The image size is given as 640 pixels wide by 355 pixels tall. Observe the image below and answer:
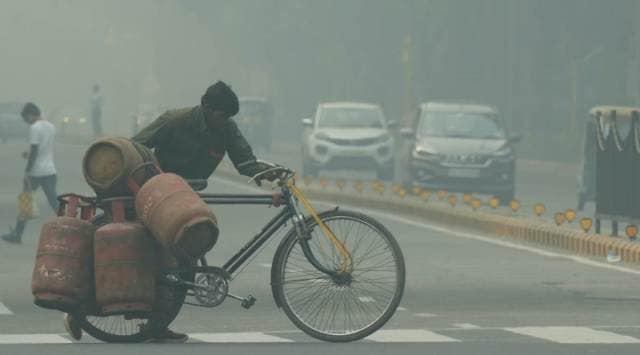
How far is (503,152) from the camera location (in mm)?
36062

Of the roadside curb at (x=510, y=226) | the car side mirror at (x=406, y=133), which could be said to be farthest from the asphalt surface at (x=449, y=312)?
the car side mirror at (x=406, y=133)

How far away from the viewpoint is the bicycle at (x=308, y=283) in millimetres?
12234

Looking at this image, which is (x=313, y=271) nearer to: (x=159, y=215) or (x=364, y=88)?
(x=159, y=215)

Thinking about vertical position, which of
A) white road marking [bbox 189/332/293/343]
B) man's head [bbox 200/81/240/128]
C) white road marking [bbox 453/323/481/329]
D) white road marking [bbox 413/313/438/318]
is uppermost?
man's head [bbox 200/81/240/128]

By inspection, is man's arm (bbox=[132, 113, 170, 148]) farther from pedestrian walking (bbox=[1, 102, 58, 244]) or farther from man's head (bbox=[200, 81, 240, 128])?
pedestrian walking (bbox=[1, 102, 58, 244])

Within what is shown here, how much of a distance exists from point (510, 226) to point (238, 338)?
11.5 metres

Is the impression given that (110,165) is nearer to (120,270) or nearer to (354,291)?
(120,270)

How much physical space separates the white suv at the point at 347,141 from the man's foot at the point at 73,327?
30.3 meters

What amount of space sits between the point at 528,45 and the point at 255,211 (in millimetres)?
35508

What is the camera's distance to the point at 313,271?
40.8ft

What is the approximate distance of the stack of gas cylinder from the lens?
467 inches

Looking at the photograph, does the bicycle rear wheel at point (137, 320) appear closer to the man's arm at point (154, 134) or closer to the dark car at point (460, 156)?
the man's arm at point (154, 134)

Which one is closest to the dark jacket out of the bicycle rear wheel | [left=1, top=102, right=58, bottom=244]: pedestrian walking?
the bicycle rear wheel

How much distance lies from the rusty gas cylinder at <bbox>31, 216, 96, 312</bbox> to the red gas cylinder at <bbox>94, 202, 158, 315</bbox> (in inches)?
3.7
